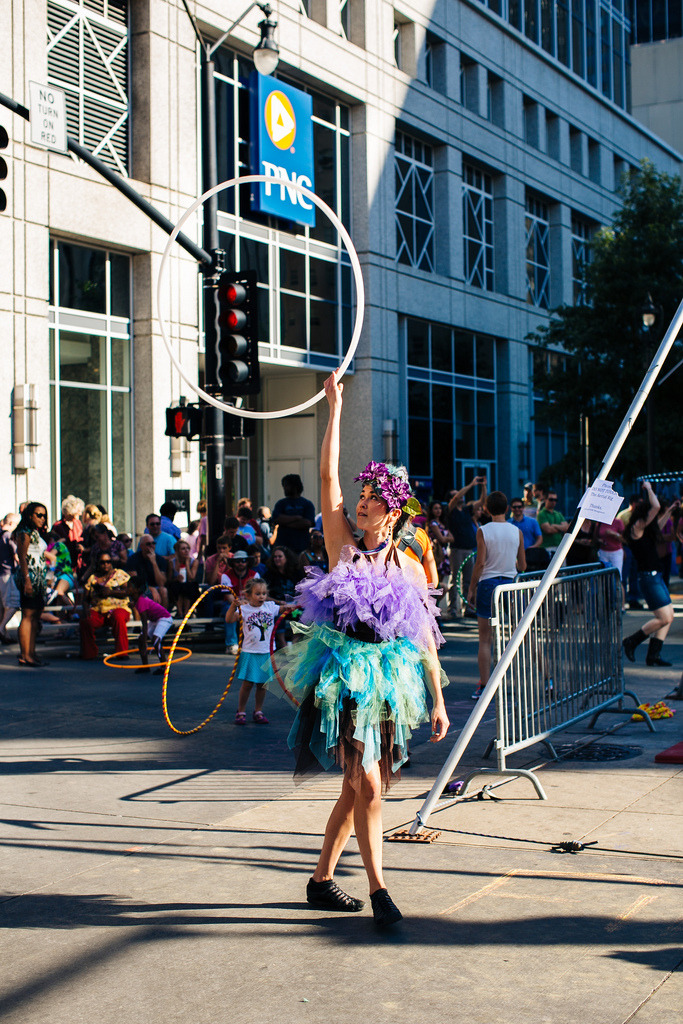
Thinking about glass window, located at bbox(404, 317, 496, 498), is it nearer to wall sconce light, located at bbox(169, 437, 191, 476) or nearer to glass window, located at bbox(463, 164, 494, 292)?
glass window, located at bbox(463, 164, 494, 292)

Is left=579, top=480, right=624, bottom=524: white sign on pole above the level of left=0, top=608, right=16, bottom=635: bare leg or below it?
above

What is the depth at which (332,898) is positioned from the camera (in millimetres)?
5102

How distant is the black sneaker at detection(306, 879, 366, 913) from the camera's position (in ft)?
16.7

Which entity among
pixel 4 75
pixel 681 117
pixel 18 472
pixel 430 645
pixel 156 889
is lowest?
pixel 156 889

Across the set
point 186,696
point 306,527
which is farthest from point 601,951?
point 306,527

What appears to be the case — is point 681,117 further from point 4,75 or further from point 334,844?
point 334,844

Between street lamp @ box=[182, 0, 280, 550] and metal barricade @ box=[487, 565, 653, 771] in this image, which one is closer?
metal barricade @ box=[487, 565, 653, 771]

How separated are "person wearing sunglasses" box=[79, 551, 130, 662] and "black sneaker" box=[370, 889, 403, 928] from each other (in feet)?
31.6

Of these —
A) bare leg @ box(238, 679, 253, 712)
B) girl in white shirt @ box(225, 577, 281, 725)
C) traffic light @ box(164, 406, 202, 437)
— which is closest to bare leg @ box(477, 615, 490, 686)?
girl in white shirt @ box(225, 577, 281, 725)

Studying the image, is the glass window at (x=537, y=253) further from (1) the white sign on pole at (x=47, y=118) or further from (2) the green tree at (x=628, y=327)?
(1) the white sign on pole at (x=47, y=118)

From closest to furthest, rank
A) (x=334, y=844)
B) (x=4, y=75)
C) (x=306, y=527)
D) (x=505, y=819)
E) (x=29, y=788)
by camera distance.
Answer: (x=334, y=844) → (x=505, y=819) → (x=29, y=788) → (x=306, y=527) → (x=4, y=75)

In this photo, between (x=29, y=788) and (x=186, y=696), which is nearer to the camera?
(x=29, y=788)

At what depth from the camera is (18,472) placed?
1875 cm

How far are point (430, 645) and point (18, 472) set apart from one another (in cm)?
1469
